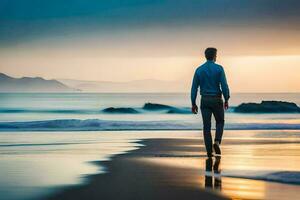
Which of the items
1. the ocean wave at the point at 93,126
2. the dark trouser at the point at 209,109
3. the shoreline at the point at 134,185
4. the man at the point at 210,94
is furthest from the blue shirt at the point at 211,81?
the ocean wave at the point at 93,126

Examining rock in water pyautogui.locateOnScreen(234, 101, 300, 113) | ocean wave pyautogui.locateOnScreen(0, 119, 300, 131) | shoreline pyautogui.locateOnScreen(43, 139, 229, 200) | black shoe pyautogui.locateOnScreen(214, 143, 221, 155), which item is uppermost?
rock in water pyautogui.locateOnScreen(234, 101, 300, 113)

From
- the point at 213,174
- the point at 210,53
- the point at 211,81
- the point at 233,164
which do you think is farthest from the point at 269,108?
the point at 213,174

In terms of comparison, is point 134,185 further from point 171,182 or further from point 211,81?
point 211,81

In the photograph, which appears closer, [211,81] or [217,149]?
[211,81]

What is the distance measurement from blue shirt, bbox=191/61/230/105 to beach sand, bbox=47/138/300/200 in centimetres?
104

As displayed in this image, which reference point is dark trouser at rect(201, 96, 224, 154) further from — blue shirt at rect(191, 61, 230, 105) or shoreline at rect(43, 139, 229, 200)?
shoreline at rect(43, 139, 229, 200)

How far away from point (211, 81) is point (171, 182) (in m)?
4.02

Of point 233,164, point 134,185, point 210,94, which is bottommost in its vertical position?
point 134,185

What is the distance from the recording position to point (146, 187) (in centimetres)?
834

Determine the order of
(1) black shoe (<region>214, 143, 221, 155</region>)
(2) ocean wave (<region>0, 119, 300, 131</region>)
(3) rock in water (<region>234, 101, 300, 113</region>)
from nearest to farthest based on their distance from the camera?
1. (1) black shoe (<region>214, 143, 221, 155</region>)
2. (2) ocean wave (<region>0, 119, 300, 131</region>)
3. (3) rock in water (<region>234, 101, 300, 113</region>)

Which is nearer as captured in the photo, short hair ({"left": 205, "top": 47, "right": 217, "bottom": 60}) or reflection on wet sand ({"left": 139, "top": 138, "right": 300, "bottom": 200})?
reflection on wet sand ({"left": 139, "top": 138, "right": 300, "bottom": 200})

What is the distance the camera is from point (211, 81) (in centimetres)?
1257

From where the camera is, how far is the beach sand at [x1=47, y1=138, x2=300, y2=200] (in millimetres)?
7750

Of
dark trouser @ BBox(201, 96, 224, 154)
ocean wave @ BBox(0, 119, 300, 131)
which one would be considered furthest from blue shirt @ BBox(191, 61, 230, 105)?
ocean wave @ BBox(0, 119, 300, 131)
